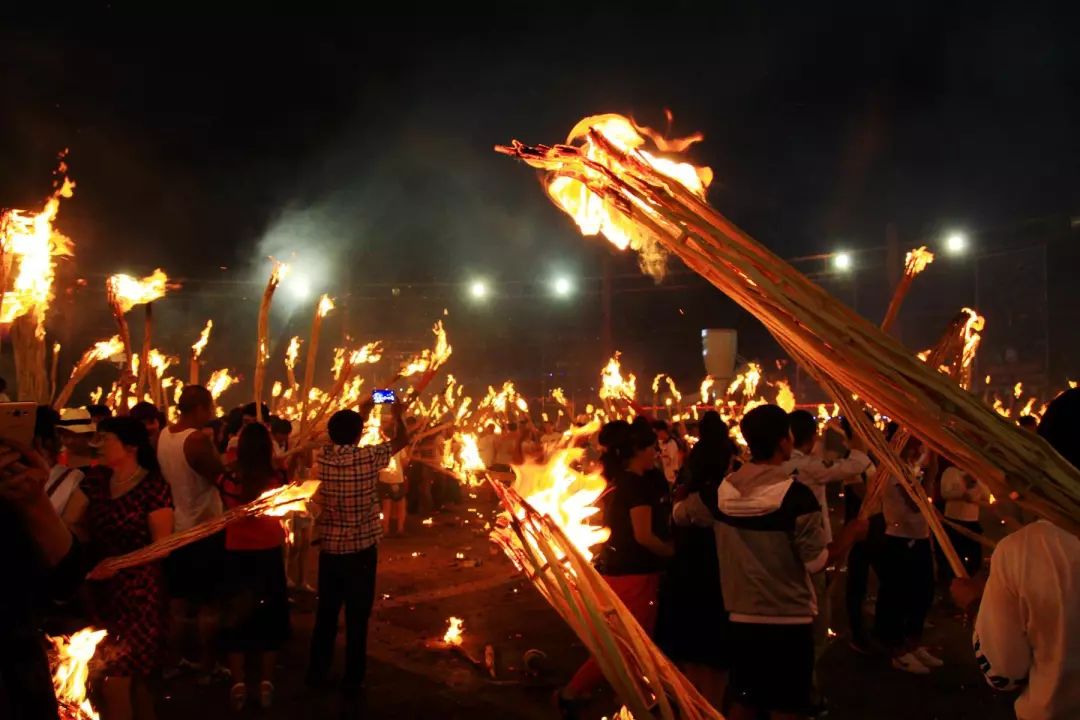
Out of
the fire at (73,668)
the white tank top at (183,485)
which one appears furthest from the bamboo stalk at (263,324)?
the fire at (73,668)

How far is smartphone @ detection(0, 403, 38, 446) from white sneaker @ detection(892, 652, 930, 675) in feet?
20.3

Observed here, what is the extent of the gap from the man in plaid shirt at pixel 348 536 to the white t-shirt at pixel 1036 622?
13.2 feet

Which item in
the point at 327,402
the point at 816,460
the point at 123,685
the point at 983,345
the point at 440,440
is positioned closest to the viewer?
the point at 123,685

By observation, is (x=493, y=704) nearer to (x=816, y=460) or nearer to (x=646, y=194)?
(x=816, y=460)

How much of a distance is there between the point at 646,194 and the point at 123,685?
147 inches

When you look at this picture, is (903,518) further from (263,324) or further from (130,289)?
(130,289)

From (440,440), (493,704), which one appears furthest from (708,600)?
(440,440)

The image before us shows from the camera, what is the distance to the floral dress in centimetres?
380

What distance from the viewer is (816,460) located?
4.84 m

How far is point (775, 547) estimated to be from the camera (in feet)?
11.5

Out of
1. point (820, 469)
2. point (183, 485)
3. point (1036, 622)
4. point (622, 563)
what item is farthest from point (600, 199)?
point (183, 485)

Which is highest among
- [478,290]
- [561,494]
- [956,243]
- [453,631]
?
[956,243]

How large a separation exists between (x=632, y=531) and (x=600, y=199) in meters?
2.78

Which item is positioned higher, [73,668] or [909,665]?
[73,668]
